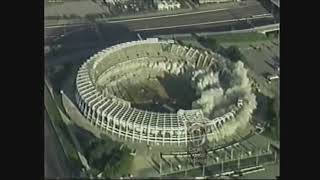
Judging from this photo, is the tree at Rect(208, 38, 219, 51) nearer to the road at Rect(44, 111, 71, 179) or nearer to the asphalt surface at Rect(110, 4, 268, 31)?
the asphalt surface at Rect(110, 4, 268, 31)

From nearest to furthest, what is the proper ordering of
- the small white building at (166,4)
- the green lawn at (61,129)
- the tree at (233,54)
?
the green lawn at (61,129)
the tree at (233,54)
the small white building at (166,4)

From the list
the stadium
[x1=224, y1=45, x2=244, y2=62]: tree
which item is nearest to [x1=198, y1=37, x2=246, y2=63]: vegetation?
[x1=224, y1=45, x2=244, y2=62]: tree

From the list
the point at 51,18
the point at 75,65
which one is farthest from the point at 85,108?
the point at 51,18

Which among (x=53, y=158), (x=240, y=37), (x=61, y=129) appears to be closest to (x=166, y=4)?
(x=240, y=37)

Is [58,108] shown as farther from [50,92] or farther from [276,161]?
[276,161]

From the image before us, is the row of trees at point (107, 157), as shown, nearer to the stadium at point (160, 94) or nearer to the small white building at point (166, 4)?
the stadium at point (160, 94)

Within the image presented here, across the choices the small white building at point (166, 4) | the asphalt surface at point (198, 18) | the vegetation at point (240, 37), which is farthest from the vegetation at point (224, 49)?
the small white building at point (166, 4)

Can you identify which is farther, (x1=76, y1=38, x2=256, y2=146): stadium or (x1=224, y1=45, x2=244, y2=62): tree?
(x1=224, y1=45, x2=244, y2=62): tree
